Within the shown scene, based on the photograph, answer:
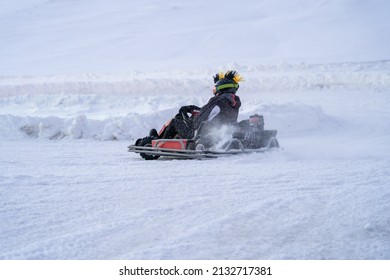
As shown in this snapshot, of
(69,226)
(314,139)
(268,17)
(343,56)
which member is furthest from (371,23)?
(69,226)

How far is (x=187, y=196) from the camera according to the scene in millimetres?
4246

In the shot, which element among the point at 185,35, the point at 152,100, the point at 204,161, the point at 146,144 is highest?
the point at 185,35

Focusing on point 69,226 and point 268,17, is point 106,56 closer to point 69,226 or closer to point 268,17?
point 268,17

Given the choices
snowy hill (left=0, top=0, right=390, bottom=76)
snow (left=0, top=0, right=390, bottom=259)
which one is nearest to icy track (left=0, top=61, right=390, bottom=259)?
snow (left=0, top=0, right=390, bottom=259)

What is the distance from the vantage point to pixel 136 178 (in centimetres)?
525

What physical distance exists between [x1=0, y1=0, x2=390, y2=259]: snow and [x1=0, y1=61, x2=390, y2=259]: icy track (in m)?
0.02

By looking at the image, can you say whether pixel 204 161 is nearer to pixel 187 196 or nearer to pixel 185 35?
pixel 187 196

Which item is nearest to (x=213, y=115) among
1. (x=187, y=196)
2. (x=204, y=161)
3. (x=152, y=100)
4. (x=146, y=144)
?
(x=204, y=161)

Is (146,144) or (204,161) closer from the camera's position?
(204,161)

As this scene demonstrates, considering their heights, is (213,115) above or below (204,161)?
above

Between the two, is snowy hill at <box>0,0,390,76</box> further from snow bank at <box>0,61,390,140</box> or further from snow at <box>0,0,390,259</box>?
snow bank at <box>0,61,390,140</box>

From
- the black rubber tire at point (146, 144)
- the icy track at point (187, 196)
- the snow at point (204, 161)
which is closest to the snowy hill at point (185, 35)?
the snow at point (204, 161)

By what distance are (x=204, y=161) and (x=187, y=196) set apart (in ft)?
7.29

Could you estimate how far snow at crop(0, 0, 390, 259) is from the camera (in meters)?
3.09
